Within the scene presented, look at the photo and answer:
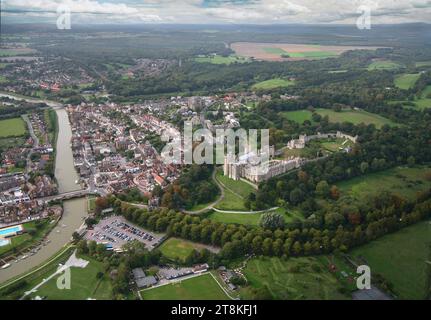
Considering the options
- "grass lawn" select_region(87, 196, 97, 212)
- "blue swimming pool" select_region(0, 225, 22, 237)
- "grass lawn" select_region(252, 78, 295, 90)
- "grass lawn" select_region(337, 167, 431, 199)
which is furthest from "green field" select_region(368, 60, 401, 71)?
"blue swimming pool" select_region(0, 225, 22, 237)

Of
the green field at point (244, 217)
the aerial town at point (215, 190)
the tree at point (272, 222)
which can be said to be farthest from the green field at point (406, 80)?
the tree at point (272, 222)

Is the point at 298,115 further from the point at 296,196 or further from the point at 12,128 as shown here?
the point at 12,128

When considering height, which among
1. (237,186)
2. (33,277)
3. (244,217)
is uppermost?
(237,186)

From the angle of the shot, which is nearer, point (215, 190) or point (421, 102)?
point (215, 190)

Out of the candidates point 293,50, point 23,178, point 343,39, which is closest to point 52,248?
point 23,178

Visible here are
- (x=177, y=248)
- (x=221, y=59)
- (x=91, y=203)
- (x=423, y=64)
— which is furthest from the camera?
(x=221, y=59)

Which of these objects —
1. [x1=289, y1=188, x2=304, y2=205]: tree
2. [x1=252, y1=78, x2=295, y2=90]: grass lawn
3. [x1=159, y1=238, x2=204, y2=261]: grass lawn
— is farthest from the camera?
[x1=252, y1=78, x2=295, y2=90]: grass lawn

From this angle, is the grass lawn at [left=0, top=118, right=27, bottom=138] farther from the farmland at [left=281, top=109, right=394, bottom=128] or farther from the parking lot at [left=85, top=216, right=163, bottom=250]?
the farmland at [left=281, top=109, right=394, bottom=128]

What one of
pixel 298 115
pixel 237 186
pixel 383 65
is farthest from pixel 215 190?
pixel 383 65

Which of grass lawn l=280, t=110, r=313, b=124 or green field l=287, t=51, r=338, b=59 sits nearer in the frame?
grass lawn l=280, t=110, r=313, b=124
